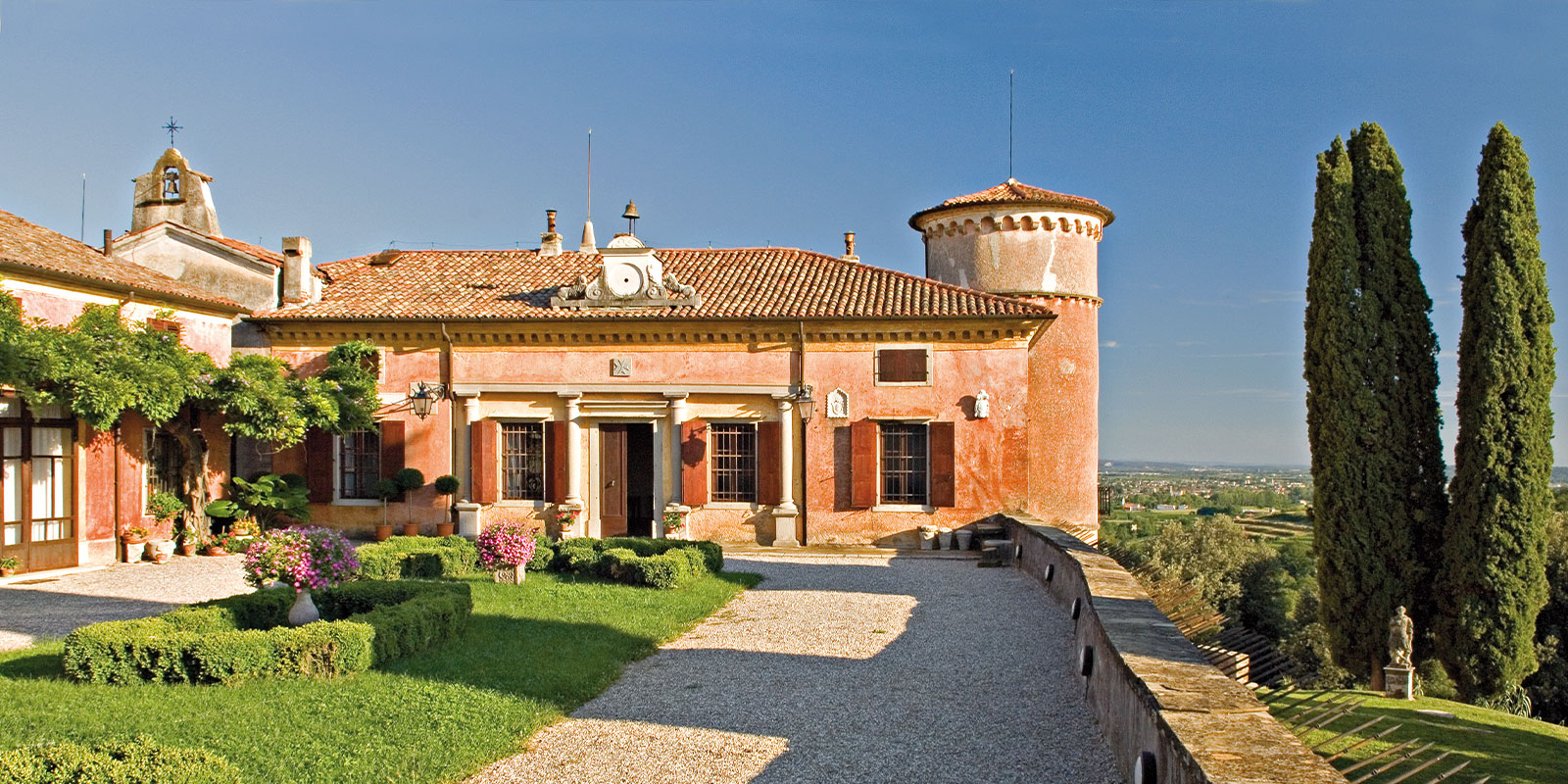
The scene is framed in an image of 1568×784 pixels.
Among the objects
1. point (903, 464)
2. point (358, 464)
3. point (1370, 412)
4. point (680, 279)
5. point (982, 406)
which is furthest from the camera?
point (680, 279)

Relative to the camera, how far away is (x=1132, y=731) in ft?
19.7

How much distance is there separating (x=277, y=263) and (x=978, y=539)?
13976mm

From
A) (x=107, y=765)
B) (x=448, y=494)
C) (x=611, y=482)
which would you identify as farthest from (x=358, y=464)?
(x=107, y=765)

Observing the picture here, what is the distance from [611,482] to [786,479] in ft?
10.9

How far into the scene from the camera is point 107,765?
5.09 m

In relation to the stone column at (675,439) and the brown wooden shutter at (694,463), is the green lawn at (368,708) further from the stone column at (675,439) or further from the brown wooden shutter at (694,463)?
the stone column at (675,439)

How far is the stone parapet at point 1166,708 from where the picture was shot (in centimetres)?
437

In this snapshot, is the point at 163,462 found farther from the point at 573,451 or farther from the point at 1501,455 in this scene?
the point at 1501,455

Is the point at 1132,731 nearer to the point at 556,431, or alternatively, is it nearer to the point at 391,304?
the point at 556,431

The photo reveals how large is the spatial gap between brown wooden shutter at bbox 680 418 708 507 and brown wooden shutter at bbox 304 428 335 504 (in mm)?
6661

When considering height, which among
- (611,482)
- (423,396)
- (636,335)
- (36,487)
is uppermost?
(636,335)

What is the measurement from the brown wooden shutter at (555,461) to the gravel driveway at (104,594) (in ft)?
17.2

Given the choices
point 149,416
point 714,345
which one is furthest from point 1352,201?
point 149,416

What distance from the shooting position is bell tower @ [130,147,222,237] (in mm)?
22094
